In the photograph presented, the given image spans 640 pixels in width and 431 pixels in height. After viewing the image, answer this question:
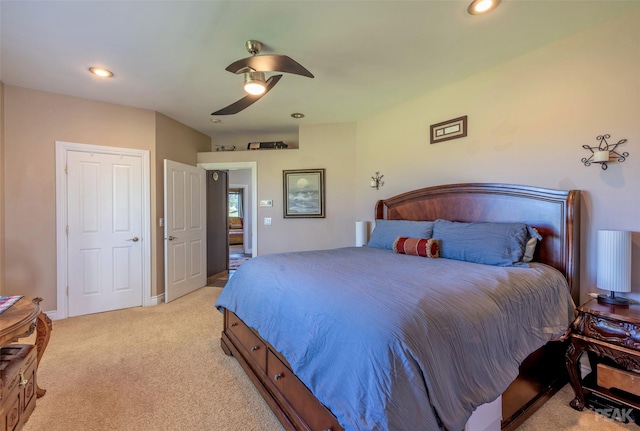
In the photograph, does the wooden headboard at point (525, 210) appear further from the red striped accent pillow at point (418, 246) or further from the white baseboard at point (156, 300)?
the white baseboard at point (156, 300)

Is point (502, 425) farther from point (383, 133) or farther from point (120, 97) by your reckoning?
point (120, 97)

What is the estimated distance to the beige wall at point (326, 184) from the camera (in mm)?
4398

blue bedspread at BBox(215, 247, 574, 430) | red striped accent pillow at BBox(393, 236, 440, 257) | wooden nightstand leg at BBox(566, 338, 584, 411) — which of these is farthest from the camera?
red striped accent pillow at BBox(393, 236, 440, 257)

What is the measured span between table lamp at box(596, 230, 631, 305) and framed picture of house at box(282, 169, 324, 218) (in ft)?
10.5

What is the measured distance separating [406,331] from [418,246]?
1.68 meters

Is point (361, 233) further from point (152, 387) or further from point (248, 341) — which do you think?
point (152, 387)

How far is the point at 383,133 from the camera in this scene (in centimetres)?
394

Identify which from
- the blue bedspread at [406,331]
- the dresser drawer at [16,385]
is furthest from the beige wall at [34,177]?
the blue bedspread at [406,331]

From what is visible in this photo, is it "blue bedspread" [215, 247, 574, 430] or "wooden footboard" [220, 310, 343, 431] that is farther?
"wooden footboard" [220, 310, 343, 431]

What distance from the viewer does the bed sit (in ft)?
3.40

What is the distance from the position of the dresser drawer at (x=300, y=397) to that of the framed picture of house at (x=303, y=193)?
9.35ft

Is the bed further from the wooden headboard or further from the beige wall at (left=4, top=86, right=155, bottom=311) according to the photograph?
the beige wall at (left=4, top=86, right=155, bottom=311)

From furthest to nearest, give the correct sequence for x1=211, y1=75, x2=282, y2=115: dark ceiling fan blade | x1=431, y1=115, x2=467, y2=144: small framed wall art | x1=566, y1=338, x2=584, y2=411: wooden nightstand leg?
x1=431, y1=115, x2=467, y2=144: small framed wall art
x1=211, y1=75, x2=282, y2=115: dark ceiling fan blade
x1=566, y1=338, x2=584, y2=411: wooden nightstand leg

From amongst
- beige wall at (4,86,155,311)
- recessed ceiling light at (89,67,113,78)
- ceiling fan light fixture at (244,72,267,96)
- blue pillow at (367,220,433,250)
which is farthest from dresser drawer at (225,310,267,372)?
recessed ceiling light at (89,67,113,78)
